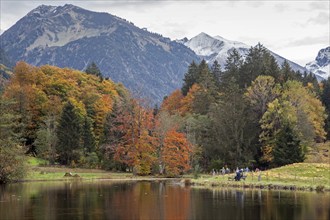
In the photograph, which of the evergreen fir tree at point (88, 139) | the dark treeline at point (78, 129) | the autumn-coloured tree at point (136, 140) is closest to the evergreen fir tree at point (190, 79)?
the dark treeline at point (78, 129)

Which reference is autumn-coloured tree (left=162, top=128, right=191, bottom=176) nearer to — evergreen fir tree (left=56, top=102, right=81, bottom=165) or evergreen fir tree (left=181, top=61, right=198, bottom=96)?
evergreen fir tree (left=56, top=102, right=81, bottom=165)

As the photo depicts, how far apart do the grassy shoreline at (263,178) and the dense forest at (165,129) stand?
4994mm

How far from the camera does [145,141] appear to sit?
90.6 m

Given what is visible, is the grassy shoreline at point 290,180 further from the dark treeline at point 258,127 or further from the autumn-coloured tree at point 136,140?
the autumn-coloured tree at point 136,140

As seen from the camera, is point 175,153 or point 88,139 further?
point 88,139

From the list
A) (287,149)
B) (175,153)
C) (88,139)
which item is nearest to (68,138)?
(88,139)

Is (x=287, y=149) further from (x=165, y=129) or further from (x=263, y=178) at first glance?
(x=165, y=129)

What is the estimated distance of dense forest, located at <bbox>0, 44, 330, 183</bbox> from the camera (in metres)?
87.4

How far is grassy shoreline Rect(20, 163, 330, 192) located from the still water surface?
354 cm

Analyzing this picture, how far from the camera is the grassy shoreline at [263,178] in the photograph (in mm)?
58750

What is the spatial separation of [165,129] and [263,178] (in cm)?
2764

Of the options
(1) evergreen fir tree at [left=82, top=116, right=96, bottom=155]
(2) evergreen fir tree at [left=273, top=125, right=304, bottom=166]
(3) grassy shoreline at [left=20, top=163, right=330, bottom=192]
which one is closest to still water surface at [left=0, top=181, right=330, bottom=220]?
(3) grassy shoreline at [left=20, top=163, right=330, bottom=192]

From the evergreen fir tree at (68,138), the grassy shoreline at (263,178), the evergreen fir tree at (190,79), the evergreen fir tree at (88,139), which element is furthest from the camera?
the evergreen fir tree at (190,79)

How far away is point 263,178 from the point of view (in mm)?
66438
